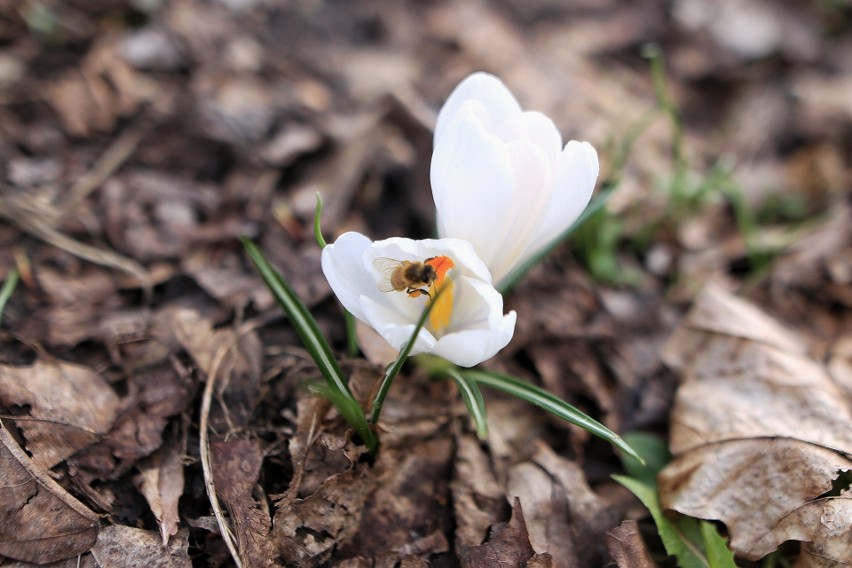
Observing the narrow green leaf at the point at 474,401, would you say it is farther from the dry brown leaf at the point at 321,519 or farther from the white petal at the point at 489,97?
the white petal at the point at 489,97

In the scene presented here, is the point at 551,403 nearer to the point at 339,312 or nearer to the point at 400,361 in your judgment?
the point at 400,361

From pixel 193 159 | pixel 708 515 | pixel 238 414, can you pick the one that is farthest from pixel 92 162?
pixel 708 515

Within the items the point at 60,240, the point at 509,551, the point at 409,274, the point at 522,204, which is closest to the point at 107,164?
the point at 60,240

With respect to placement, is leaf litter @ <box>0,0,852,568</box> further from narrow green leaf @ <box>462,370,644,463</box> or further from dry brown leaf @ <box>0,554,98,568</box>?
narrow green leaf @ <box>462,370,644,463</box>

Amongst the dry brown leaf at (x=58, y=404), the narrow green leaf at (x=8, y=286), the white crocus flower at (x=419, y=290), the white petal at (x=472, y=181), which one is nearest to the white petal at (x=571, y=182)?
the white petal at (x=472, y=181)

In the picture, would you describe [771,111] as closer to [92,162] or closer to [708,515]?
[708,515]

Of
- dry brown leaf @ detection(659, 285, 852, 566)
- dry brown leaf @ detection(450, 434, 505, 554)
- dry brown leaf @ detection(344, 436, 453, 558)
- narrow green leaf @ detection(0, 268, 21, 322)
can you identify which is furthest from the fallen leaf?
narrow green leaf @ detection(0, 268, 21, 322)
